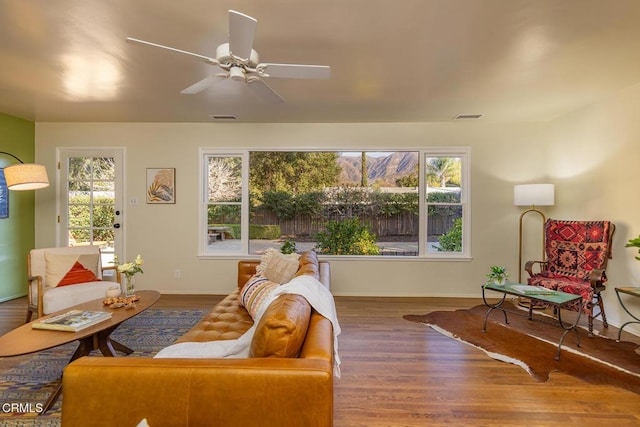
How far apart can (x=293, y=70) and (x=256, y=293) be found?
5.64 feet

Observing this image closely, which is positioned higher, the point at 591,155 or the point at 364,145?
the point at 364,145

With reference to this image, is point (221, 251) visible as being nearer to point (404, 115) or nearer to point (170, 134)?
point (170, 134)

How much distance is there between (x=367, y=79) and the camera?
10.0 ft

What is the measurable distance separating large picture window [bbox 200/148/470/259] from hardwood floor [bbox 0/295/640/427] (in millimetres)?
1861

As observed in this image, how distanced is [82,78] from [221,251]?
269 cm

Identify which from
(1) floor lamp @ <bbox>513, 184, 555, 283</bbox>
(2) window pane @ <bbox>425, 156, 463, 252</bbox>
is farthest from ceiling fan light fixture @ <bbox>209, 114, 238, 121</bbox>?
(1) floor lamp @ <bbox>513, 184, 555, 283</bbox>

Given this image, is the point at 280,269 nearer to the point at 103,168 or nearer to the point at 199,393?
the point at 199,393

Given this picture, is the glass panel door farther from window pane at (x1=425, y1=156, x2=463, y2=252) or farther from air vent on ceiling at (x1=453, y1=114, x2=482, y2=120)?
air vent on ceiling at (x1=453, y1=114, x2=482, y2=120)

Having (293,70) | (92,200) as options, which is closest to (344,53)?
(293,70)

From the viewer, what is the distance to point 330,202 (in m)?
4.80

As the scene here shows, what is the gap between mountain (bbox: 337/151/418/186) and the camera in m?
4.74

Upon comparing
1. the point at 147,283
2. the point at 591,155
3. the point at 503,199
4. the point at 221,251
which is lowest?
the point at 147,283

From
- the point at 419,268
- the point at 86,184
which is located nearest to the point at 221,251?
the point at 86,184

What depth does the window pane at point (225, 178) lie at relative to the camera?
4809 millimetres
